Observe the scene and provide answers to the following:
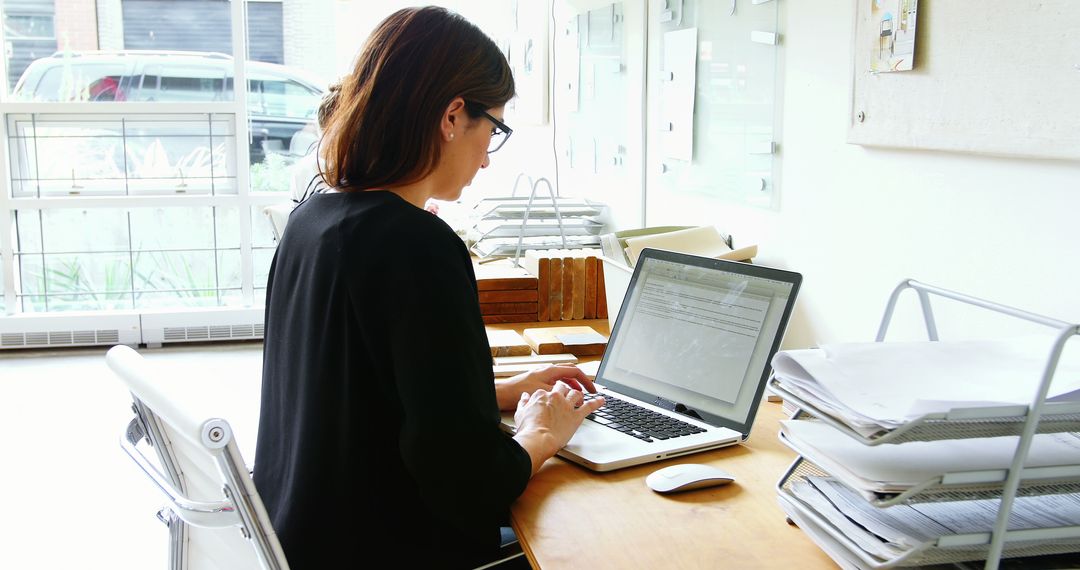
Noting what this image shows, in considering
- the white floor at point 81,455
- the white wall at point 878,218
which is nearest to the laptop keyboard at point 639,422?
the white wall at point 878,218

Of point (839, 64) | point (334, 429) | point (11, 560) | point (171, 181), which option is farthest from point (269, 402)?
point (171, 181)

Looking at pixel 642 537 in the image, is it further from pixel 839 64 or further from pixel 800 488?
pixel 839 64

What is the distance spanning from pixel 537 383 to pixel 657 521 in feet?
1.63

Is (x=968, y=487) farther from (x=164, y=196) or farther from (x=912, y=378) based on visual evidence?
(x=164, y=196)

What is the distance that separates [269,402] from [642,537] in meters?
0.60

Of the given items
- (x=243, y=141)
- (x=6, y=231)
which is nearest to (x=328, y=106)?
(x=243, y=141)

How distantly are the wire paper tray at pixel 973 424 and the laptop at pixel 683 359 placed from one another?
55cm

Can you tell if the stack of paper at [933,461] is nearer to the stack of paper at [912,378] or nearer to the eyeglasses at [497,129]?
the stack of paper at [912,378]

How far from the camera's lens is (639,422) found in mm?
1577

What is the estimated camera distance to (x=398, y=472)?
1264mm

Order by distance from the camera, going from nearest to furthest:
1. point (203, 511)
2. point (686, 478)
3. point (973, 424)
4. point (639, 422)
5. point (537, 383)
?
1. point (973, 424)
2. point (203, 511)
3. point (686, 478)
4. point (639, 422)
5. point (537, 383)

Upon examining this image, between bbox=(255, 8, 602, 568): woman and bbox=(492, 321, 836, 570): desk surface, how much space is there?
0.05 metres

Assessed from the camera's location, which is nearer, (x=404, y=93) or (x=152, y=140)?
(x=404, y=93)

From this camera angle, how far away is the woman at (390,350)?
47.1 inches
